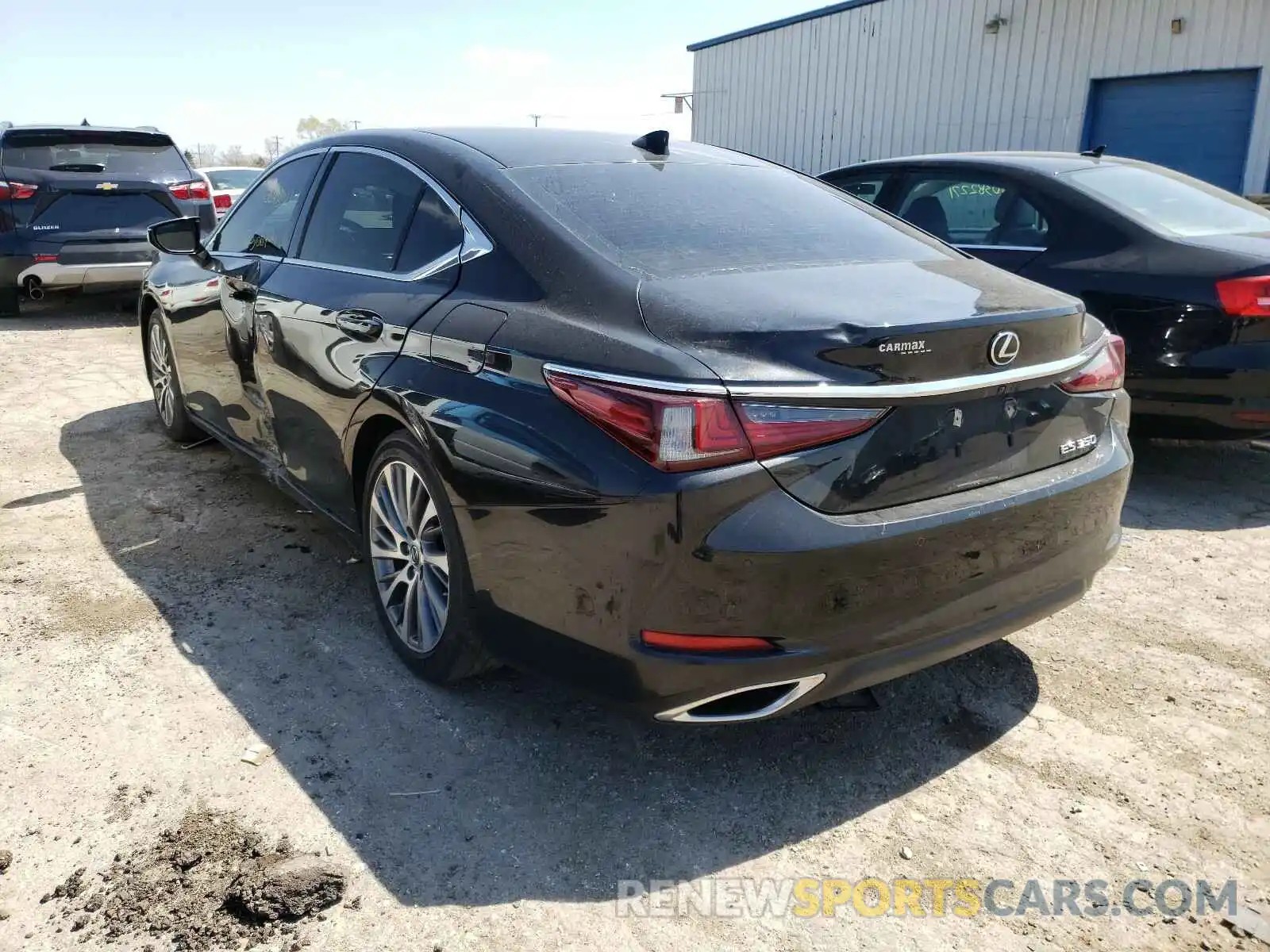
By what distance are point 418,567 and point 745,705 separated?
3.90ft

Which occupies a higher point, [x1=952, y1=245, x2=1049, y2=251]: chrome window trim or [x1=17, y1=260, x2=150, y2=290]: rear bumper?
[x1=952, y1=245, x2=1049, y2=251]: chrome window trim

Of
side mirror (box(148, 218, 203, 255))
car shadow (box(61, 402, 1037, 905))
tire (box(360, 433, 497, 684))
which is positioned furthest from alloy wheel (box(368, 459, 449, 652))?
side mirror (box(148, 218, 203, 255))

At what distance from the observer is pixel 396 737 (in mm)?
2816

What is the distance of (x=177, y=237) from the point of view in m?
4.82

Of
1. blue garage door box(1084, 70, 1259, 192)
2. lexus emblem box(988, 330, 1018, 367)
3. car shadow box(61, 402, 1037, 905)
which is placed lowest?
car shadow box(61, 402, 1037, 905)

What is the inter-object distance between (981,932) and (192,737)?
2.09 metres

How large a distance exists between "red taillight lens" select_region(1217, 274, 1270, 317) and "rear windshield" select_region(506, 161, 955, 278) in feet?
6.32

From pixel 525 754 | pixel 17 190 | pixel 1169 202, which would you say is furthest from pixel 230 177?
pixel 525 754

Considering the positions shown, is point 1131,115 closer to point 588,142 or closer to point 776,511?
point 588,142

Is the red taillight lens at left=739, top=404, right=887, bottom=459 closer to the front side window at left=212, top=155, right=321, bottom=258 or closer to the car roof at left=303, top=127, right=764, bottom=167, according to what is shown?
the car roof at left=303, top=127, right=764, bottom=167

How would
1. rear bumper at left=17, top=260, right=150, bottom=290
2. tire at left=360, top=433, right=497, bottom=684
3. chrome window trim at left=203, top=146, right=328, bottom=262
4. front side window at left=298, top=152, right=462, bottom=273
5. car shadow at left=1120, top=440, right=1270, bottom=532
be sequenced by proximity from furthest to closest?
rear bumper at left=17, top=260, right=150, bottom=290, car shadow at left=1120, top=440, right=1270, bottom=532, chrome window trim at left=203, top=146, right=328, bottom=262, front side window at left=298, top=152, right=462, bottom=273, tire at left=360, top=433, right=497, bottom=684

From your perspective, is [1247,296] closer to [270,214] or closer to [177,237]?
[270,214]

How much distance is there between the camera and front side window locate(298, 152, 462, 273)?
9.96ft

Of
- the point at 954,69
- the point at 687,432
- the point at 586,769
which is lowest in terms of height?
the point at 586,769
